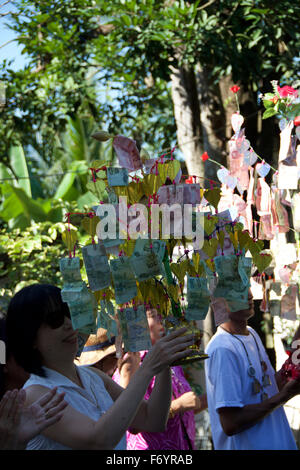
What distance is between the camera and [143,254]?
4.92ft

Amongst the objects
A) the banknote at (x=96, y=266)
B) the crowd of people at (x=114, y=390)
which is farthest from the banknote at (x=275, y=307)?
the banknote at (x=96, y=266)

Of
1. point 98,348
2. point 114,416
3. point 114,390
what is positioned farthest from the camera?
point 98,348

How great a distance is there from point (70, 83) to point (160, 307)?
316 cm

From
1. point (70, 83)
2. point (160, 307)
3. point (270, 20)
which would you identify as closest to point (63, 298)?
point (160, 307)

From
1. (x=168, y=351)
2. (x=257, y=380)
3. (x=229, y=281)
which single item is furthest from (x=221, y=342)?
(x=168, y=351)

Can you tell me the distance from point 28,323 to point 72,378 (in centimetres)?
21

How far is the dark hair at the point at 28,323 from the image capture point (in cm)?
148

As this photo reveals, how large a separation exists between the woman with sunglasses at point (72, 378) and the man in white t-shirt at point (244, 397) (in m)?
0.35

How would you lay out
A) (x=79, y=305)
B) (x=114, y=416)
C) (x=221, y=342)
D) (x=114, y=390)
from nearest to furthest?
1. (x=114, y=416)
2. (x=79, y=305)
3. (x=114, y=390)
4. (x=221, y=342)

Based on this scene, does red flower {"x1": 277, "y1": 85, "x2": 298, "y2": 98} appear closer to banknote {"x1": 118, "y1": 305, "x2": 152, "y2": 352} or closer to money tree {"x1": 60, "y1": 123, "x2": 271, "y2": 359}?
money tree {"x1": 60, "y1": 123, "x2": 271, "y2": 359}

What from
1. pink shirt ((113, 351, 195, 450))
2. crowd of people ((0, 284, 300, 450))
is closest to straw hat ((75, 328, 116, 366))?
crowd of people ((0, 284, 300, 450))

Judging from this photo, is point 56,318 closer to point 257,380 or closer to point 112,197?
point 112,197

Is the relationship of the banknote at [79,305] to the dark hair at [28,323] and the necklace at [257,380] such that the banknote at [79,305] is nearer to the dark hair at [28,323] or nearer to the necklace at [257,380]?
the dark hair at [28,323]

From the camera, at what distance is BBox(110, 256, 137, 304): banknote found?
1.50 metres
